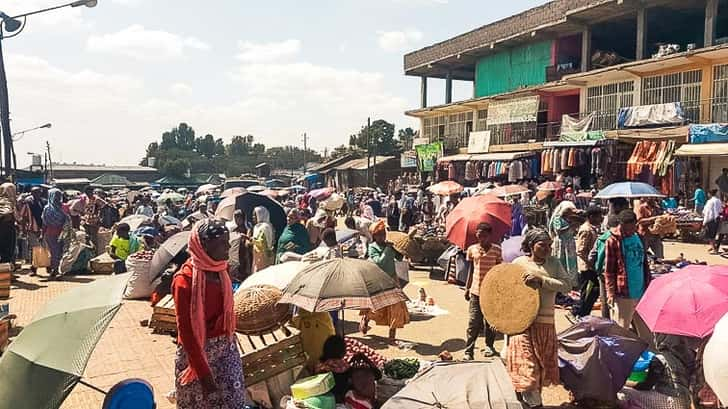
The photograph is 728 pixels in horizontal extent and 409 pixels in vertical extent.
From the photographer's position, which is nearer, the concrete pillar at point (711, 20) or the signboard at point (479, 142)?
the concrete pillar at point (711, 20)

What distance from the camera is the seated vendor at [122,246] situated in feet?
35.0

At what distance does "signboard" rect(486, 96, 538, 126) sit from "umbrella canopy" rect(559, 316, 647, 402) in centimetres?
2234

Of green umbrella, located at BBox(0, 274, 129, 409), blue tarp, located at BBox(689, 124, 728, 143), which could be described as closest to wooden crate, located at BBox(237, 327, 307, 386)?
green umbrella, located at BBox(0, 274, 129, 409)

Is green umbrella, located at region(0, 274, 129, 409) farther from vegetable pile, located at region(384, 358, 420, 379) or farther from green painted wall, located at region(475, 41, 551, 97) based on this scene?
green painted wall, located at region(475, 41, 551, 97)

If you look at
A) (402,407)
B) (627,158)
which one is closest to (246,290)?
(402,407)

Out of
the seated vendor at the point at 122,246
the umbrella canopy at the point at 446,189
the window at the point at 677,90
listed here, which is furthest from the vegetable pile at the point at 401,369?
the window at the point at 677,90

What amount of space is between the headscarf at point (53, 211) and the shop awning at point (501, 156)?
18254mm

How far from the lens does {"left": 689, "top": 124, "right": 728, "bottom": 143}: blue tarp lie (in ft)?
56.0

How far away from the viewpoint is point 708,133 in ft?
57.2

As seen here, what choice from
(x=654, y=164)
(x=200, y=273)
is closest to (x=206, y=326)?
(x=200, y=273)

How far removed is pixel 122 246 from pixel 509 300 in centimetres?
860

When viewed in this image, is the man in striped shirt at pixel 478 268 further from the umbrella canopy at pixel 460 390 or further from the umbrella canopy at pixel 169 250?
the umbrella canopy at pixel 169 250

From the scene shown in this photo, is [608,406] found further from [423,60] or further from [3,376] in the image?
[423,60]

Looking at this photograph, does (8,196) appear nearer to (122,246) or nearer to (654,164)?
(122,246)
